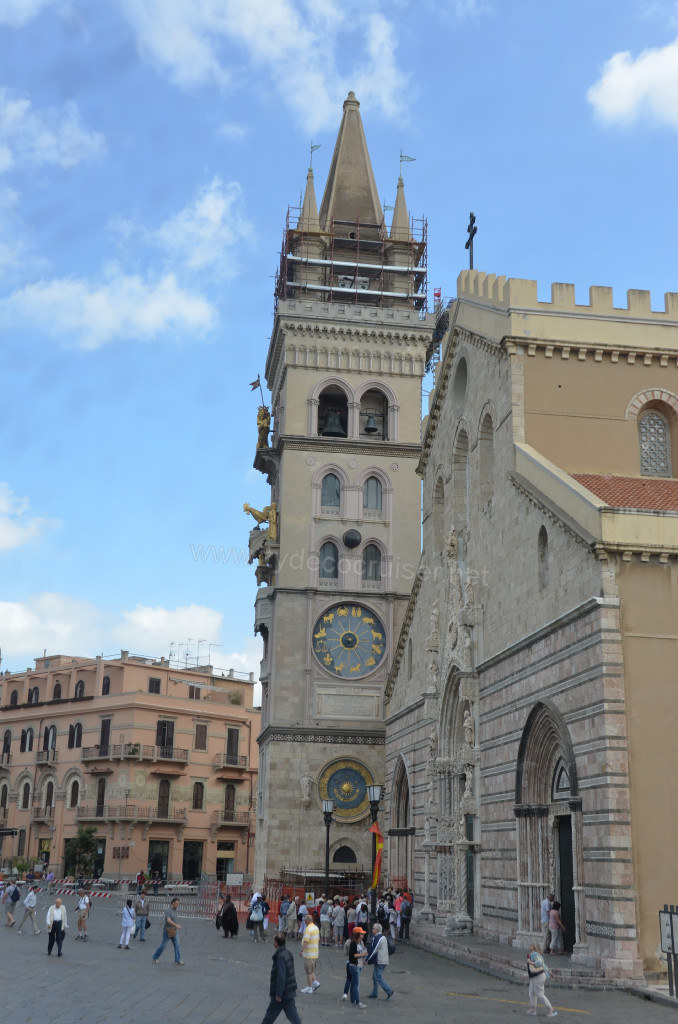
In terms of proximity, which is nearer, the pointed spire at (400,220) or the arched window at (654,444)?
the arched window at (654,444)

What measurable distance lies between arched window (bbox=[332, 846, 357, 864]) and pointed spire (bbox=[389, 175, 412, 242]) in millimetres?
26613

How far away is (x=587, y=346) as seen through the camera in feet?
84.1

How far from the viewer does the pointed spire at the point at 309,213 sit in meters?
50.0

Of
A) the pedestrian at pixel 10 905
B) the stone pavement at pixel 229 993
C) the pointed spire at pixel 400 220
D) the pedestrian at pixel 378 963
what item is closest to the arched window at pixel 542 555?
the stone pavement at pixel 229 993

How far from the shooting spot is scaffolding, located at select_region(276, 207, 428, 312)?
48.7 metres

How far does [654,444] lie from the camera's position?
1014 inches

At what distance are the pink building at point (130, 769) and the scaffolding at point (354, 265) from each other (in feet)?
82.1

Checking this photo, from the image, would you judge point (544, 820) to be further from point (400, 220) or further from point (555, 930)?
point (400, 220)

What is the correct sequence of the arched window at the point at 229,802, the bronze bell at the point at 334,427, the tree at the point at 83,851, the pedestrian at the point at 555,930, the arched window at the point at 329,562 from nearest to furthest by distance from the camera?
1. the pedestrian at the point at 555,930
2. the arched window at the point at 329,562
3. the bronze bell at the point at 334,427
4. the tree at the point at 83,851
5. the arched window at the point at 229,802

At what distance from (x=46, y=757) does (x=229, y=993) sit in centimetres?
4739

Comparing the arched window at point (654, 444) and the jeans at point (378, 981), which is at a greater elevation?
the arched window at point (654, 444)

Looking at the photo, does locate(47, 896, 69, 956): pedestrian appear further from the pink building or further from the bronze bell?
the pink building

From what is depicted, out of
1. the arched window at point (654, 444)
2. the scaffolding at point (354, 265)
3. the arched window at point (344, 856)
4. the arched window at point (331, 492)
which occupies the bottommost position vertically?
the arched window at point (344, 856)

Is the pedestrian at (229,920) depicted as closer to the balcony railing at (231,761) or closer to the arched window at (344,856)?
the arched window at (344,856)
